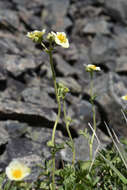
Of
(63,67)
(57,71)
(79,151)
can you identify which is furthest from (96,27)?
(79,151)

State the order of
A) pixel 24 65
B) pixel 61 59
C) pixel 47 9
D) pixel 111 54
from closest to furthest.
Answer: pixel 24 65
pixel 61 59
pixel 111 54
pixel 47 9

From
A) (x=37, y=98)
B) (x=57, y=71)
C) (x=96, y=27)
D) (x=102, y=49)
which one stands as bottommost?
(x=37, y=98)

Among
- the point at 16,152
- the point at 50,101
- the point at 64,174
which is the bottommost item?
the point at 64,174

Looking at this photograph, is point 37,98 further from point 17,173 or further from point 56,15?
point 56,15

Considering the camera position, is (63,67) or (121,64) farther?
(121,64)

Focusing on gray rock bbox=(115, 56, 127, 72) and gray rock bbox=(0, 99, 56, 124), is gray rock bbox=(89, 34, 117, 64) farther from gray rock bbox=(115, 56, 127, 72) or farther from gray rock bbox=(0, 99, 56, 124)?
gray rock bbox=(0, 99, 56, 124)

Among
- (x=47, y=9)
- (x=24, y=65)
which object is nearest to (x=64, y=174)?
(x=24, y=65)

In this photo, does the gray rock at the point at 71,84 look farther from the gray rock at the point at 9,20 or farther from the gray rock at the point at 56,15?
the gray rock at the point at 56,15

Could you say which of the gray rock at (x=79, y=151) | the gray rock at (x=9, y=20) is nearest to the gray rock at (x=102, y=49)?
the gray rock at (x=9, y=20)

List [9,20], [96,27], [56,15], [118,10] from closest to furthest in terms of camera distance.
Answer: [9,20] → [56,15] → [96,27] → [118,10]

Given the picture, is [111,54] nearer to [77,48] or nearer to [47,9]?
[77,48]
